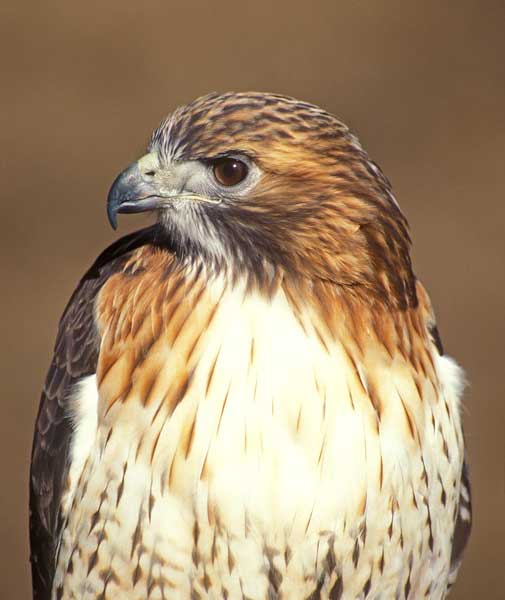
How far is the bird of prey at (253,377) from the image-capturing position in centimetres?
357

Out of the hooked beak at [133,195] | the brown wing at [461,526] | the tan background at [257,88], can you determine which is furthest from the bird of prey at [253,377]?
the tan background at [257,88]

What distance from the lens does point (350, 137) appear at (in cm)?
363

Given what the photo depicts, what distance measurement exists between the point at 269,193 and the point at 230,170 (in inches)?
4.3

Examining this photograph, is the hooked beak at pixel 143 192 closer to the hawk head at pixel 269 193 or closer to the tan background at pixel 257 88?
the hawk head at pixel 269 193

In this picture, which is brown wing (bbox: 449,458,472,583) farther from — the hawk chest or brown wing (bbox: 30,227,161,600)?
brown wing (bbox: 30,227,161,600)

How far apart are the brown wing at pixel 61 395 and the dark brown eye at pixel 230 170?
333 mm

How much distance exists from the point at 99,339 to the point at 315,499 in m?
0.67

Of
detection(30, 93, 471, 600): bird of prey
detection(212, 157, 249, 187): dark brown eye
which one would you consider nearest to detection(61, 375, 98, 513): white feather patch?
detection(30, 93, 471, 600): bird of prey

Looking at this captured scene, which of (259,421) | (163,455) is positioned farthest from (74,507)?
(259,421)

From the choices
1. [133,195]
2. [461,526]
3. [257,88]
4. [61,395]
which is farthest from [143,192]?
[257,88]

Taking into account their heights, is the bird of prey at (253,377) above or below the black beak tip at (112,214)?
below

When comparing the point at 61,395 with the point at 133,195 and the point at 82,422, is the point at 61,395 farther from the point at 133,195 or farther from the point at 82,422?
the point at 133,195

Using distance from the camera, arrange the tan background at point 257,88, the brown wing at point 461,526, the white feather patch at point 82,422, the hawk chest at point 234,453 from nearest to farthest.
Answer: the hawk chest at point 234,453
the white feather patch at point 82,422
the brown wing at point 461,526
the tan background at point 257,88

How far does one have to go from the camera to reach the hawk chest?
3.62m
